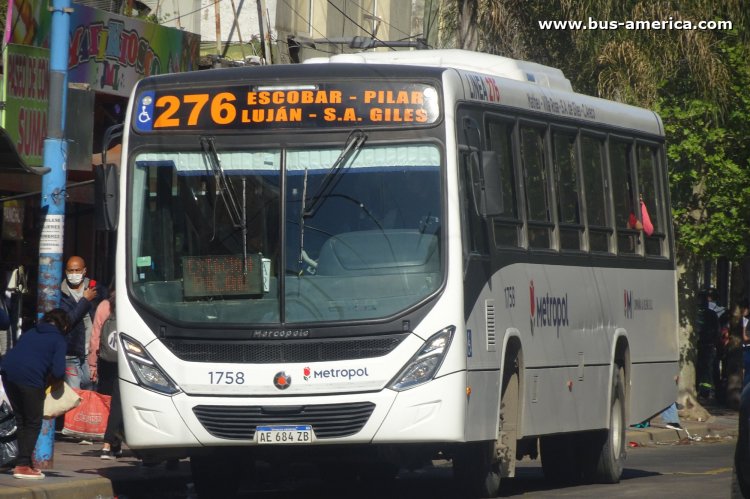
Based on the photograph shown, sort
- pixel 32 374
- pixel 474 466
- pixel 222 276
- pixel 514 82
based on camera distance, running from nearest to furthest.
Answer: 1. pixel 222 276
2. pixel 474 466
3. pixel 32 374
4. pixel 514 82

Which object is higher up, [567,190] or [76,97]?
[76,97]

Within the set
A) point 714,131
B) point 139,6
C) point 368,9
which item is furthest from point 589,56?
point 368,9

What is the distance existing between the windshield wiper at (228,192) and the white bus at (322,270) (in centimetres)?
1

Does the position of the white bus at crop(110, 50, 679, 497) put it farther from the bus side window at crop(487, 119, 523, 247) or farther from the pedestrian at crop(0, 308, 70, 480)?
the pedestrian at crop(0, 308, 70, 480)

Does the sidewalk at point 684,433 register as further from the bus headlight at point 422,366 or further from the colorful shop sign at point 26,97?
the bus headlight at point 422,366

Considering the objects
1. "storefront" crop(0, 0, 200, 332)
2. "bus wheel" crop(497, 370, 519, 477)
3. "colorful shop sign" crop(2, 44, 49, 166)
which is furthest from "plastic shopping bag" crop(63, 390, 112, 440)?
"bus wheel" crop(497, 370, 519, 477)

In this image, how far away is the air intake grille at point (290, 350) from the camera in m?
11.1

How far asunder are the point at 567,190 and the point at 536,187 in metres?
0.70

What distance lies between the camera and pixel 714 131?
2367 centimetres

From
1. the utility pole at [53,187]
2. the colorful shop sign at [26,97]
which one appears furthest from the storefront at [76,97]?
the utility pole at [53,187]

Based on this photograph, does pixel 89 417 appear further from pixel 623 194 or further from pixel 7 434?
pixel 623 194

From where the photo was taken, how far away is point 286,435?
11.2 metres

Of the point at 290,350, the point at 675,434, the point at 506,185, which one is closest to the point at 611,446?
the point at 506,185

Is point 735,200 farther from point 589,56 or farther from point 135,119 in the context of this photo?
point 135,119
